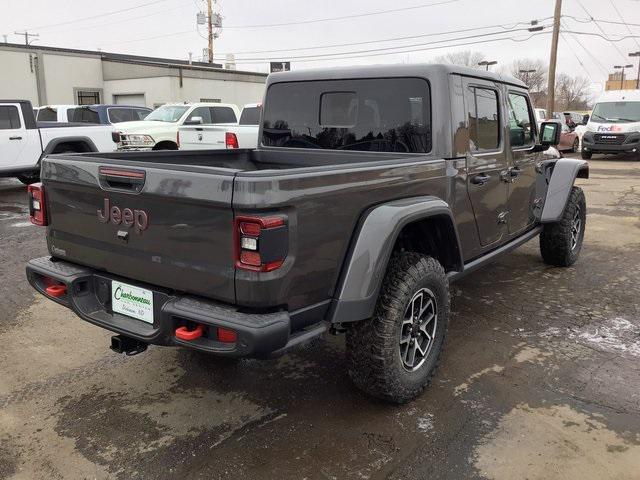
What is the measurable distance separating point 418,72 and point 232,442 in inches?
100

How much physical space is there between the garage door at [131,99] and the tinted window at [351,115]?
2661 centimetres

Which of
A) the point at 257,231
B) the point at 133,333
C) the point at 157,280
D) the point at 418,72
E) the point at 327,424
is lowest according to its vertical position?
the point at 327,424

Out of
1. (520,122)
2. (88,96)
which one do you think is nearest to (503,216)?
(520,122)

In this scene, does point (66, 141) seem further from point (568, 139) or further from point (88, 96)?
point (88, 96)

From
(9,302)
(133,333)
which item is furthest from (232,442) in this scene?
(9,302)

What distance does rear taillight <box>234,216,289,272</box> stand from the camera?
239 centimetres

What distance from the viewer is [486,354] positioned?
399 cm

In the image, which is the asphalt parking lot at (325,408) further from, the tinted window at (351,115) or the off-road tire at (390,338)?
the tinted window at (351,115)

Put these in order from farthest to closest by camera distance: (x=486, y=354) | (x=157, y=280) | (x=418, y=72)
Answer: (x=486, y=354) → (x=418, y=72) → (x=157, y=280)

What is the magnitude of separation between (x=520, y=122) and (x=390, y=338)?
110 inches

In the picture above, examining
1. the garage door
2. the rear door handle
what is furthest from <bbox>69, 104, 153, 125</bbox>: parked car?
the garage door

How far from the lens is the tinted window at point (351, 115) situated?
376 cm

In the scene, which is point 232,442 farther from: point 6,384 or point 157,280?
point 6,384

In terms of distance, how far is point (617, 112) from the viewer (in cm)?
1934
